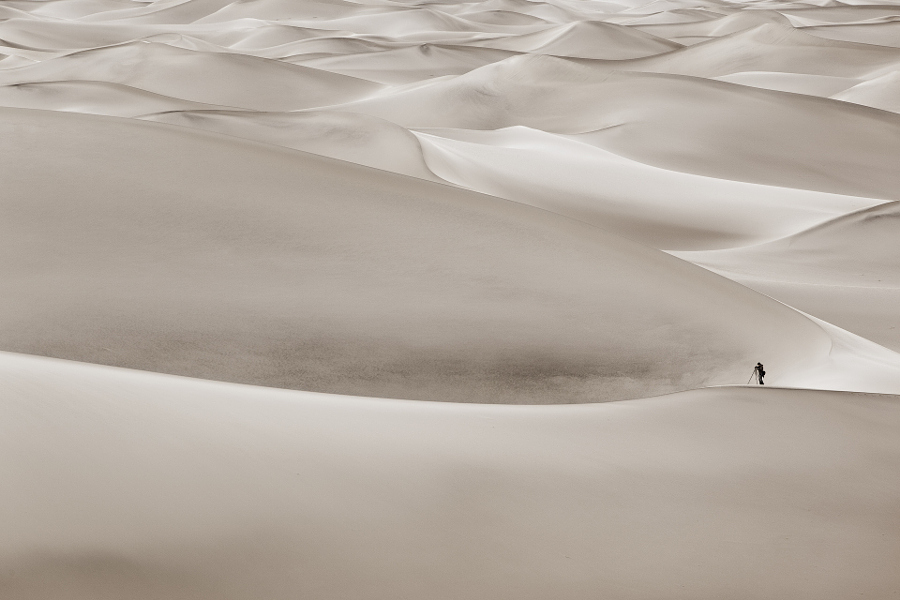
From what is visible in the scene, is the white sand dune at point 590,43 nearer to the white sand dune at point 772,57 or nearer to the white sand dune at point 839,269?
the white sand dune at point 772,57

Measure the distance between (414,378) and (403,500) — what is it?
64cm

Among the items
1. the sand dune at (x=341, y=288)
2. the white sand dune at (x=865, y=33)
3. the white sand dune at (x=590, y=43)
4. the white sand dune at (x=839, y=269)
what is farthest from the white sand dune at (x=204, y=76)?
the white sand dune at (x=865, y=33)

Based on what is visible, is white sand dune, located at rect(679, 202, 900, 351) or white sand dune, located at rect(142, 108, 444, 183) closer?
white sand dune, located at rect(679, 202, 900, 351)

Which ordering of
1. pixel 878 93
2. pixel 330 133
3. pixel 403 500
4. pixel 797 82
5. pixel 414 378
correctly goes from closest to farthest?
pixel 403 500 → pixel 414 378 → pixel 330 133 → pixel 878 93 → pixel 797 82

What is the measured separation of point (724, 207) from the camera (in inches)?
175

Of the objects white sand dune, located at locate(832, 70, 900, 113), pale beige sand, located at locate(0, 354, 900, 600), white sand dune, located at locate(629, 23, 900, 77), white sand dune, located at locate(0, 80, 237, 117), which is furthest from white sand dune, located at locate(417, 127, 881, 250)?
white sand dune, located at locate(629, 23, 900, 77)

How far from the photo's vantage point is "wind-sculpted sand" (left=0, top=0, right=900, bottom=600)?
106 cm

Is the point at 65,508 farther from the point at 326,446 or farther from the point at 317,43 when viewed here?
the point at 317,43

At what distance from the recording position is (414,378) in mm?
1800

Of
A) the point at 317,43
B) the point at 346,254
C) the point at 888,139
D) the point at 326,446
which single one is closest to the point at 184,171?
the point at 346,254

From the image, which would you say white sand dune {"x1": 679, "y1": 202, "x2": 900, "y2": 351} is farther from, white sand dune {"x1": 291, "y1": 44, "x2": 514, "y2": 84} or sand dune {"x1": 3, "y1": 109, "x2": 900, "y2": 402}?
white sand dune {"x1": 291, "y1": 44, "x2": 514, "y2": 84}

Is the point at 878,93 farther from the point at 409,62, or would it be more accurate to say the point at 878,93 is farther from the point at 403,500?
the point at 403,500

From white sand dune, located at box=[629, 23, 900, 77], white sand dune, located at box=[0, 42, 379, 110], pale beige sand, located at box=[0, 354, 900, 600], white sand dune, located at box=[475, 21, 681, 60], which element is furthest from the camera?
white sand dune, located at box=[475, 21, 681, 60]

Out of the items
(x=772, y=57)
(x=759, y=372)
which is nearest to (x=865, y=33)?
(x=772, y=57)
